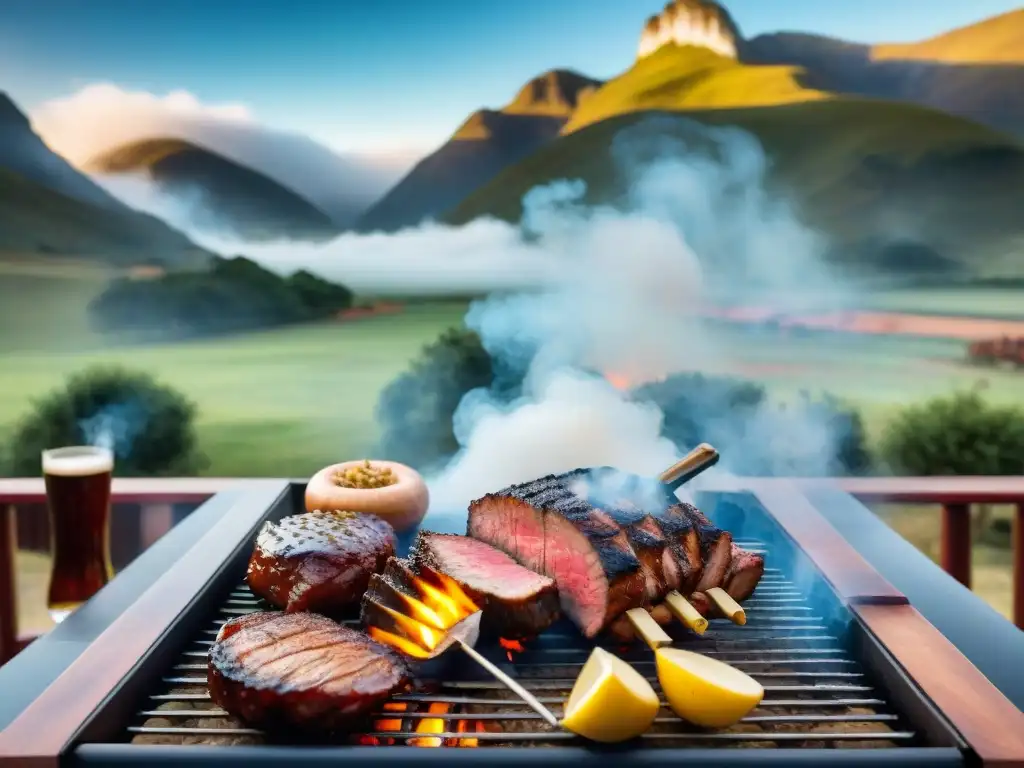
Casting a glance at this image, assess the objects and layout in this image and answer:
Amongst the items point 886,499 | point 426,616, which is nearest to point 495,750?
point 426,616

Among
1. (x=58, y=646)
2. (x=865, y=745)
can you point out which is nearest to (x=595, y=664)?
(x=865, y=745)

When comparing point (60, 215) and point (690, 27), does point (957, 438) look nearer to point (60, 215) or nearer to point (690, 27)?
point (690, 27)

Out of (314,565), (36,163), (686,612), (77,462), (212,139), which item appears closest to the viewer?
(686,612)

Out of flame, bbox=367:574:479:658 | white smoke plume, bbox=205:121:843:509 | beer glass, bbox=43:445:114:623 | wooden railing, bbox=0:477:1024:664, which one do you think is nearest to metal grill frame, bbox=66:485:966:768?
flame, bbox=367:574:479:658

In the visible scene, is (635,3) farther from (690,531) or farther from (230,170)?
(690,531)

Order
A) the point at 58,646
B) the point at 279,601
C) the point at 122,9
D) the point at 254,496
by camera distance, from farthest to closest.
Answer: the point at 122,9 → the point at 254,496 → the point at 279,601 → the point at 58,646

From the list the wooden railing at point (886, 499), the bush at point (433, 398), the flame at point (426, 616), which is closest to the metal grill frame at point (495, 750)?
the flame at point (426, 616)

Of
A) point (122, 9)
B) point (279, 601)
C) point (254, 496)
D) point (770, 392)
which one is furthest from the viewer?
point (770, 392)
